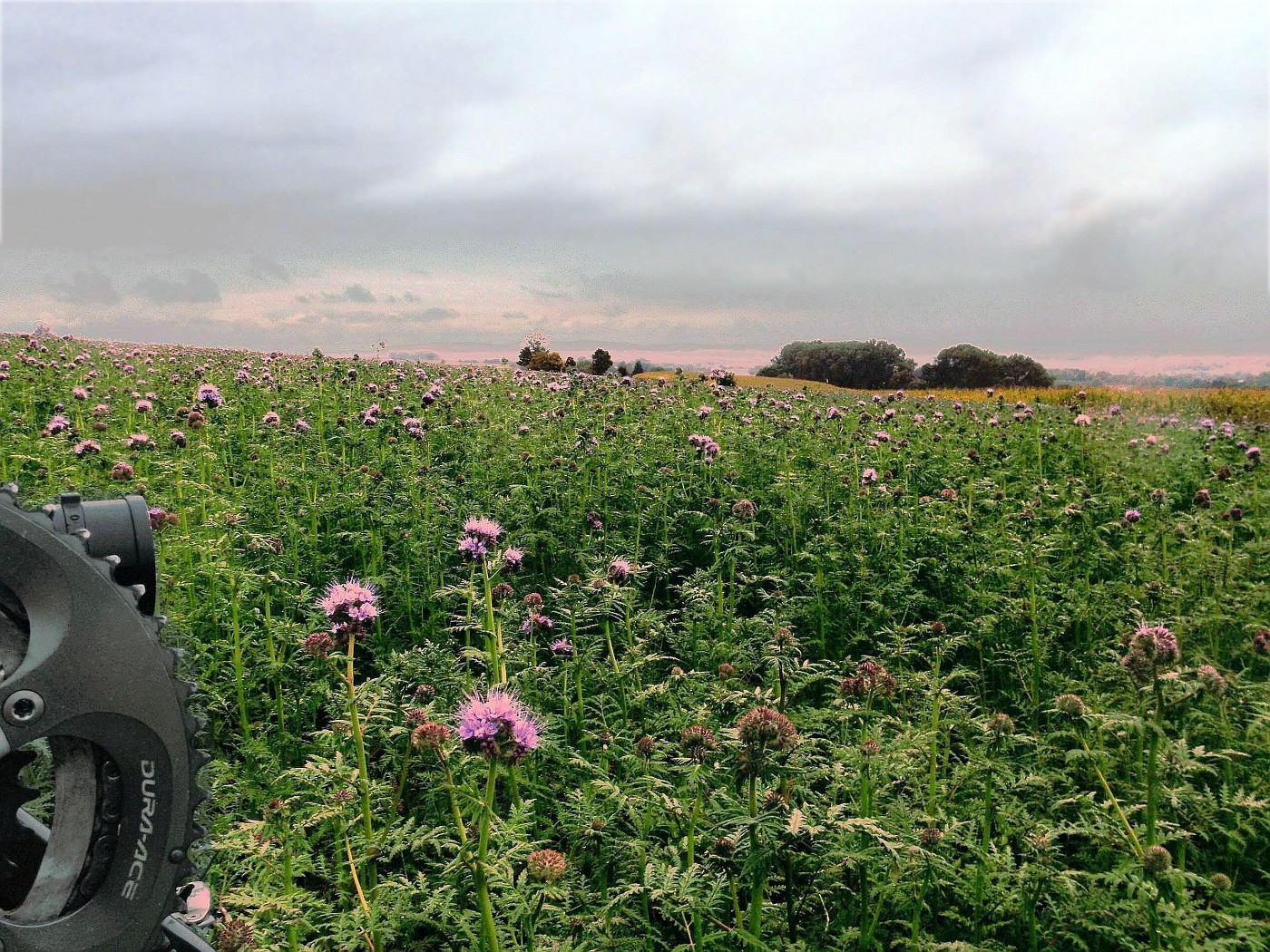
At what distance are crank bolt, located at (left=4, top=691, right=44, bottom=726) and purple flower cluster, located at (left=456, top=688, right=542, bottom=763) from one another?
2.75 feet

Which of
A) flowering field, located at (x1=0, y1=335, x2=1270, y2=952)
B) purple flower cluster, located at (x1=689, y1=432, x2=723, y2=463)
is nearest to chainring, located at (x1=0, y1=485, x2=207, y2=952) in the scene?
flowering field, located at (x1=0, y1=335, x2=1270, y2=952)

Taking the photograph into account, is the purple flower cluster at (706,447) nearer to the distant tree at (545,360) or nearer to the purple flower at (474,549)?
the purple flower at (474,549)

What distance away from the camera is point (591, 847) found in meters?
2.59

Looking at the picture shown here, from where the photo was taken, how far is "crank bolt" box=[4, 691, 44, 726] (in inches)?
47.5

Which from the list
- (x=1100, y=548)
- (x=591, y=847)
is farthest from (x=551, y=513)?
(x=1100, y=548)

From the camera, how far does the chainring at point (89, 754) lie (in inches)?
49.6

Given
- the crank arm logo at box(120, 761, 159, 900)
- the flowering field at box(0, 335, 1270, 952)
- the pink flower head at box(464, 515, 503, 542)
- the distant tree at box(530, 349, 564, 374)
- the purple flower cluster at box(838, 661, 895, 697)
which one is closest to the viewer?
the crank arm logo at box(120, 761, 159, 900)

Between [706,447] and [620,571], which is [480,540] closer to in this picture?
[620,571]

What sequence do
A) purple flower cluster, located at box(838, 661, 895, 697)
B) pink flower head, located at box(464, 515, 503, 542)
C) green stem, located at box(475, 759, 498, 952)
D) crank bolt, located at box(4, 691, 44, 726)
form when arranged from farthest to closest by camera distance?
pink flower head, located at box(464, 515, 503, 542), purple flower cluster, located at box(838, 661, 895, 697), green stem, located at box(475, 759, 498, 952), crank bolt, located at box(4, 691, 44, 726)

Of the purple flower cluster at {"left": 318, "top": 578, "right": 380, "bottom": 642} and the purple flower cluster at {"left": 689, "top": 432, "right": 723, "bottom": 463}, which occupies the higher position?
the purple flower cluster at {"left": 689, "top": 432, "right": 723, "bottom": 463}

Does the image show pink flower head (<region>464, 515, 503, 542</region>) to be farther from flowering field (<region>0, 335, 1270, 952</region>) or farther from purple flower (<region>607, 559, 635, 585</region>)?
purple flower (<region>607, 559, 635, 585</region>)

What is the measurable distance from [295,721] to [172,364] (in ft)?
36.0

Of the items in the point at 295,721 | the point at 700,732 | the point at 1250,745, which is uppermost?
the point at 700,732

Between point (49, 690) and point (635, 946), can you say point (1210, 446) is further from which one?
point (49, 690)
